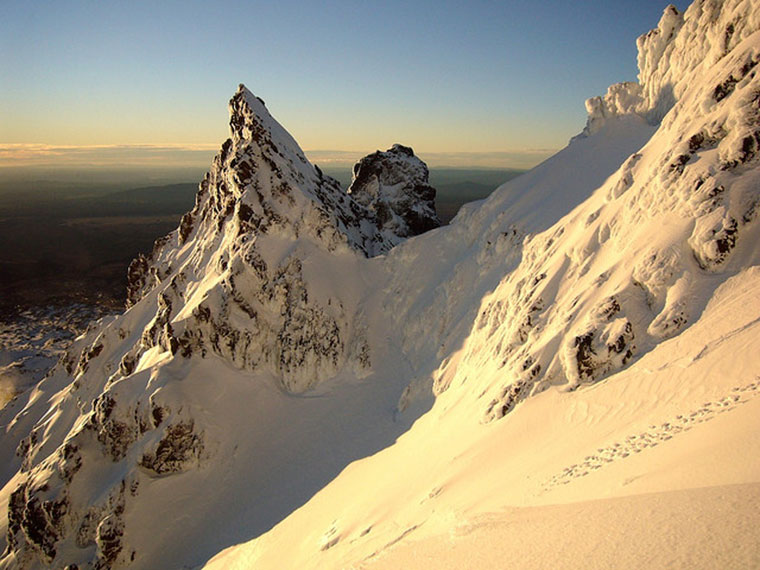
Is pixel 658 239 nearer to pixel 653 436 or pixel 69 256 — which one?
pixel 653 436

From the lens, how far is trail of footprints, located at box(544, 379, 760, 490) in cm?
943

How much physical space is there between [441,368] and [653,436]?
16475 millimetres

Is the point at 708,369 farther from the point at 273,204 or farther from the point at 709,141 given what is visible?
the point at 273,204

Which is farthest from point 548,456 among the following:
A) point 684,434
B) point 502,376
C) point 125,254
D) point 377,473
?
point 125,254

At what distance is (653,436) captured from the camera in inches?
400

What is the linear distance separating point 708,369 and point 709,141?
10.9m

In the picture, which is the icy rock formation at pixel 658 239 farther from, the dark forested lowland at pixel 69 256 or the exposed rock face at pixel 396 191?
the dark forested lowland at pixel 69 256

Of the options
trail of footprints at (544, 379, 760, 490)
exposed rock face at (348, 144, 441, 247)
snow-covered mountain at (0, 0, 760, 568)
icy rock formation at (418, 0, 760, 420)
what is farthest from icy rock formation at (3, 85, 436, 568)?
trail of footprints at (544, 379, 760, 490)

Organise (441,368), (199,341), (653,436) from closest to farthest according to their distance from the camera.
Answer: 1. (653,436)
2. (441,368)
3. (199,341)

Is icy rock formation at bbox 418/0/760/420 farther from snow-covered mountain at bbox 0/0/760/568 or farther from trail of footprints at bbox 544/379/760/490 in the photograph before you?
trail of footprints at bbox 544/379/760/490

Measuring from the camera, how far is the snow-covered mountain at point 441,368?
33.8 feet

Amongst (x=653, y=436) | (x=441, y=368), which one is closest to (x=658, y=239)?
(x=653, y=436)

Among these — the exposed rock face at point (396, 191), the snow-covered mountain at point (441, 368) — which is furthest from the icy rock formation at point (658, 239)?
the exposed rock face at point (396, 191)

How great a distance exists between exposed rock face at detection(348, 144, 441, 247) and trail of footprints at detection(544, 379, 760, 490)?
40294 mm
